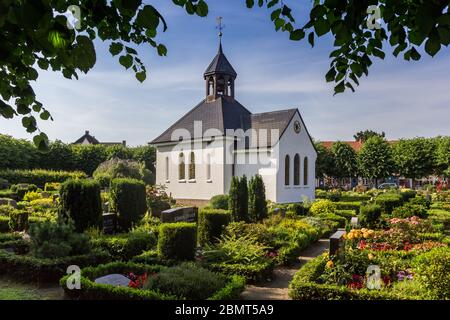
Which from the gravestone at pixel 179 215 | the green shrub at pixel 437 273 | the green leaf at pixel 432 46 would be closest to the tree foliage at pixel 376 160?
the gravestone at pixel 179 215

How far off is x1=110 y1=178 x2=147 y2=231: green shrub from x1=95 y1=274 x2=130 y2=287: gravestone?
19.0 feet

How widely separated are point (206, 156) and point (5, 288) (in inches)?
715

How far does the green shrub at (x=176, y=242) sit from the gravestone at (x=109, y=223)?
14.1ft

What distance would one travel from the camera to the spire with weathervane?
27.3 m

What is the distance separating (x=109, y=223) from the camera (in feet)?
42.0

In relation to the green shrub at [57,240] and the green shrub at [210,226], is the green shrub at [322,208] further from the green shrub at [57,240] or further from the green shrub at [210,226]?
the green shrub at [57,240]

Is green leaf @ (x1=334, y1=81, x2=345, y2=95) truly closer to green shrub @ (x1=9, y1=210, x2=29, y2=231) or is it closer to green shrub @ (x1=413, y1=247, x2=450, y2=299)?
green shrub @ (x1=413, y1=247, x2=450, y2=299)

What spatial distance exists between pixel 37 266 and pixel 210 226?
4724 millimetres

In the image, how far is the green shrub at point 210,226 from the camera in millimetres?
10930

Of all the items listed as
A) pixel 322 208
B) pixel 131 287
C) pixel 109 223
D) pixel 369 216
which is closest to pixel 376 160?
pixel 322 208

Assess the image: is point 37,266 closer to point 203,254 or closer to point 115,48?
point 203,254

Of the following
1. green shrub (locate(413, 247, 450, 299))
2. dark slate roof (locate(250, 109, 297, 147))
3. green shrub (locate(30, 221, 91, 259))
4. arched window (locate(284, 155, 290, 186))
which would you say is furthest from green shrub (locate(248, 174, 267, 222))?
green shrub (locate(413, 247, 450, 299))
